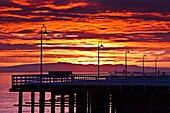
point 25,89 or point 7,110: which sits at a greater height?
point 25,89

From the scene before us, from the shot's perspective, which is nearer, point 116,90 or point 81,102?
point 116,90

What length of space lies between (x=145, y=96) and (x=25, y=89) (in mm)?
11645

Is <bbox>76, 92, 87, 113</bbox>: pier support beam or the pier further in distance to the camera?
<bbox>76, 92, 87, 113</bbox>: pier support beam

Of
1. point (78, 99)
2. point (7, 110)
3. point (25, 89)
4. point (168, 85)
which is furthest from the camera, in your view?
point (7, 110)

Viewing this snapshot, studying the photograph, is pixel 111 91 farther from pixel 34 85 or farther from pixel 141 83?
pixel 34 85

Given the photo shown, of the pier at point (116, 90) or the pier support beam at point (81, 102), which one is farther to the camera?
the pier support beam at point (81, 102)

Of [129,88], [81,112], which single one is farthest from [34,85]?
[129,88]

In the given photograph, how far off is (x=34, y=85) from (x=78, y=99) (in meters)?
5.77

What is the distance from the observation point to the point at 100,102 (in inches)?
2365

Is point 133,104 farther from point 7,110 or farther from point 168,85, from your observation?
point 7,110

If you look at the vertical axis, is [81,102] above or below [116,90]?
below

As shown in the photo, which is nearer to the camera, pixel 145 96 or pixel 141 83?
pixel 141 83

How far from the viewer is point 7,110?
13125 centimetres

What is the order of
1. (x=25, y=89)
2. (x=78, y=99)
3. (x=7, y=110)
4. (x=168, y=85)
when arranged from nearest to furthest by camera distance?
(x=168, y=85) < (x=25, y=89) < (x=78, y=99) < (x=7, y=110)
